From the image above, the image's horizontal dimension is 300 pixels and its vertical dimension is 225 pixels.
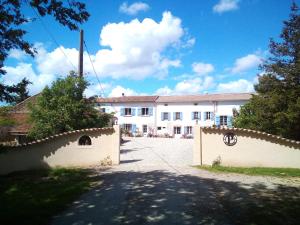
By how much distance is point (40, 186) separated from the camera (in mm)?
11656

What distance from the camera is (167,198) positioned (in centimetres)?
916

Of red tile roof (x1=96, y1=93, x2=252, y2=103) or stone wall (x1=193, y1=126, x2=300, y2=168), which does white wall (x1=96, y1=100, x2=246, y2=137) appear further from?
stone wall (x1=193, y1=126, x2=300, y2=168)

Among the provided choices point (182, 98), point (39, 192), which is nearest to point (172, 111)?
point (182, 98)

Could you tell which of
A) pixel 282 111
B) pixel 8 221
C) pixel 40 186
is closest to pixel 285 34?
pixel 282 111

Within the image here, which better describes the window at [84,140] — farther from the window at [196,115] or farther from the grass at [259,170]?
the window at [196,115]

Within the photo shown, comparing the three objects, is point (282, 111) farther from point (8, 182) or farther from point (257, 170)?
point (8, 182)

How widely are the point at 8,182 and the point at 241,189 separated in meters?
8.84

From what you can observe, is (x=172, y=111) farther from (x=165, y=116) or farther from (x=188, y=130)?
(x=188, y=130)

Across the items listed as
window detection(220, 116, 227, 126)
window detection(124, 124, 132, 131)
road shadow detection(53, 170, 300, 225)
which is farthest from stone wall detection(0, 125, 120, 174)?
window detection(124, 124, 132, 131)

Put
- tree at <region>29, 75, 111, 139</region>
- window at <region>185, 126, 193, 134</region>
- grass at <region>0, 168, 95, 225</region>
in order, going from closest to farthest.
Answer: grass at <region>0, 168, 95, 225</region> < tree at <region>29, 75, 111, 139</region> < window at <region>185, 126, 193, 134</region>

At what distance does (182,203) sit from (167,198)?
2.02ft

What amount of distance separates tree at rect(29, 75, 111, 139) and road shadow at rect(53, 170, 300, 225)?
780 cm

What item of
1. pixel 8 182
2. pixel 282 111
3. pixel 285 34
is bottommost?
pixel 8 182

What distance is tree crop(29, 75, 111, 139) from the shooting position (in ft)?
61.7
